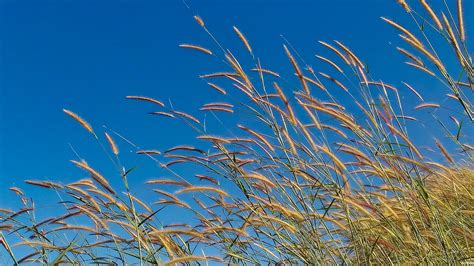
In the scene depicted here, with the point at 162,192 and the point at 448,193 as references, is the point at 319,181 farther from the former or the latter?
the point at 448,193

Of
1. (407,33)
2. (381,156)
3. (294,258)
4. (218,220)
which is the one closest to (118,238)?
(218,220)

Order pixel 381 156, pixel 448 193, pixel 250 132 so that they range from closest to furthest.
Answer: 1. pixel 381 156
2. pixel 250 132
3. pixel 448 193

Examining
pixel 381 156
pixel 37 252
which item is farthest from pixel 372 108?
pixel 37 252

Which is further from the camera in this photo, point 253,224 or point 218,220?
point 218,220

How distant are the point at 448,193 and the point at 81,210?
9.12 feet

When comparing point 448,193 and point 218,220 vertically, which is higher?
point 448,193

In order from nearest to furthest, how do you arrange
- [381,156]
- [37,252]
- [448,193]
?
[37,252] → [381,156] → [448,193]

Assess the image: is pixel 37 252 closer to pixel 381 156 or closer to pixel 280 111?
pixel 280 111

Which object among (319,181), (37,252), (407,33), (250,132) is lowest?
A: (37,252)

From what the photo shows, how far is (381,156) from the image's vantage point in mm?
3121

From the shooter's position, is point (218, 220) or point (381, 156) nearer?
point (381, 156)

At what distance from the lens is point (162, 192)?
3107 millimetres

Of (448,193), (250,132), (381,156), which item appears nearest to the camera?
(381,156)

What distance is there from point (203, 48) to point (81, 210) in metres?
1.13
